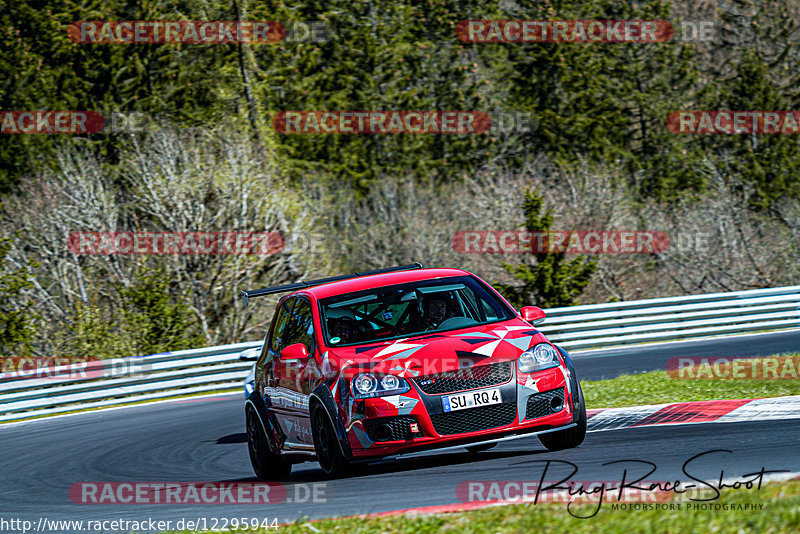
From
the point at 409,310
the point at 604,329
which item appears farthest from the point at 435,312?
the point at 604,329

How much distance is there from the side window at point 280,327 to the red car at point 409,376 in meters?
0.11

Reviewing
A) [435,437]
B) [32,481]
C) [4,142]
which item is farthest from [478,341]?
[4,142]

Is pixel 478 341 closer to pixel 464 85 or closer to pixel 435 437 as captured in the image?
pixel 435 437

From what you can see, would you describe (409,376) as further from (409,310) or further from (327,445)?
(409,310)

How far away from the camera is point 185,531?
6.79m

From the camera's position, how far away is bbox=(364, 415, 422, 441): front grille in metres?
7.25

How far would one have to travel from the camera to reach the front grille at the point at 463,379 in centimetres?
728

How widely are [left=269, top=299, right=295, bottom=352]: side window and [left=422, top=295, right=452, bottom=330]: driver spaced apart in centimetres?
136

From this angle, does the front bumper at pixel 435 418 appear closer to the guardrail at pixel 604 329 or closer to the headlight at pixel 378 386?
the headlight at pixel 378 386

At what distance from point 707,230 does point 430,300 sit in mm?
30977

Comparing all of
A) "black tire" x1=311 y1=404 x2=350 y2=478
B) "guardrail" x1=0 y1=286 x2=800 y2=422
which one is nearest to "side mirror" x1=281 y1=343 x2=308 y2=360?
"black tire" x1=311 y1=404 x2=350 y2=478

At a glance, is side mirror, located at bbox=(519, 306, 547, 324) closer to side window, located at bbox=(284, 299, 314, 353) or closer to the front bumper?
the front bumper

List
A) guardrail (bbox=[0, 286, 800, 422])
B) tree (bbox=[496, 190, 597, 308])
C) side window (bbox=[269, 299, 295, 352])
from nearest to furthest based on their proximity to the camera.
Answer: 1. side window (bbox=[269, 299, 295, 352])
2. guardrail (bbox=[0, 286, 800, 422])
3. tree (bbox=[496, 190, 597, 308])

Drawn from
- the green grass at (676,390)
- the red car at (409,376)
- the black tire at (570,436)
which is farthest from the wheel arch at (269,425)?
the green grass at (676,390)
